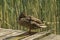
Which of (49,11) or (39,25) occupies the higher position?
(49,11)

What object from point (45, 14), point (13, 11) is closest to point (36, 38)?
point (45, 14)

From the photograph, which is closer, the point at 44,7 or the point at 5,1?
the point at 44,7

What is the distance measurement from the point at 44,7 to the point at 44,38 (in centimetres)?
115

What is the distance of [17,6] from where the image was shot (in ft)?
11.7

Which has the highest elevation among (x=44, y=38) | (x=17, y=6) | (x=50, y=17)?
(x=17, y=6)

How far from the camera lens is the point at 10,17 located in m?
3.59

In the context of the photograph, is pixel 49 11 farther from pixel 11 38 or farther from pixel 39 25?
pixel 11 38

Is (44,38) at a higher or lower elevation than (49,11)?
lower

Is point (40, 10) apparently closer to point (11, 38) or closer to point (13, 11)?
point (13, 11)

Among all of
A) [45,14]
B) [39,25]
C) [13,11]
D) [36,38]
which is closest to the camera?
[36,38]

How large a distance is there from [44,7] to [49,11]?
115 millimetres

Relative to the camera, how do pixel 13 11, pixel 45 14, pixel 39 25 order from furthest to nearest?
pixel 13 11
pixel 45 14
pixel 39 25

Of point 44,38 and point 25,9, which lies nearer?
point 44,38

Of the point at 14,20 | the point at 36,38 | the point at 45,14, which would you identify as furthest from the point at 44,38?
the point at 14,20
